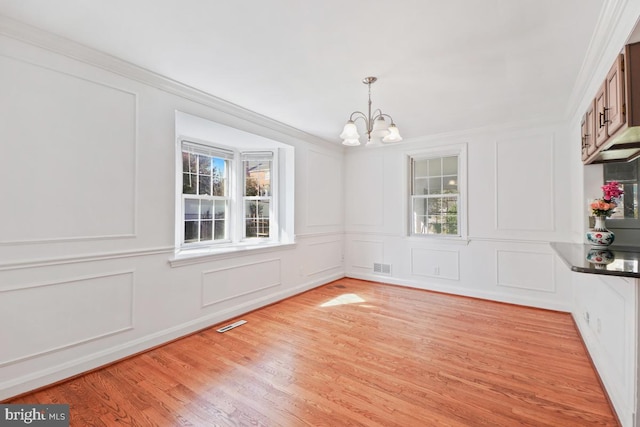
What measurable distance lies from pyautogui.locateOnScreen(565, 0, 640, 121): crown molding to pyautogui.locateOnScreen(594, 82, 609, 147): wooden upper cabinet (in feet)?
0.83

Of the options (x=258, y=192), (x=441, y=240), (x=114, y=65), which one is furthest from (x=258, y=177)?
(x=441, y=240)

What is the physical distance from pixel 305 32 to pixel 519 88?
243cm

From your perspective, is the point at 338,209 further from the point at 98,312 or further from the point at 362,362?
the point at 98,312

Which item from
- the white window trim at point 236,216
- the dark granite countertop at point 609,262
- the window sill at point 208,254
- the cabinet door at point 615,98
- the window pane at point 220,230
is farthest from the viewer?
the window pane at point 220,230

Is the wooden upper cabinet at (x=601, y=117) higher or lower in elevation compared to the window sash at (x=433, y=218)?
higher

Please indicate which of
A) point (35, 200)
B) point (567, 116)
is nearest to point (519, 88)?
point (567, 116)

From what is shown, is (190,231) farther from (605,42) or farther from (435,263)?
(605,42)

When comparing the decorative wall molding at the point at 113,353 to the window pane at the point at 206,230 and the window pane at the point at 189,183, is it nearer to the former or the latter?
the window pane at the point at 206,230

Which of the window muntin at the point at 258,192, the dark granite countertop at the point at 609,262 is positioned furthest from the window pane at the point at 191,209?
the dark granite countertop at the point at 609,262

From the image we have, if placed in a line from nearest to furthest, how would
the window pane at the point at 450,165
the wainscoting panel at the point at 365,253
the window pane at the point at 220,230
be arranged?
the window pane at the point at 220,230 < the window pane at the point at 450,165 < the wainscoting panel at the point at 365,253

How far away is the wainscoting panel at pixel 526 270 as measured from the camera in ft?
13.1

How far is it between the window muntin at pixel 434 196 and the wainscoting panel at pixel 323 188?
1.39m

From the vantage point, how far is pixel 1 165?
202 centimetres
